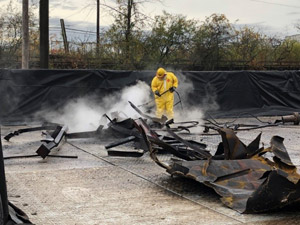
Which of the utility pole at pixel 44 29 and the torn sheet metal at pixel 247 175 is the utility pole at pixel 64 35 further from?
the torn sheet metal at pixel 247 175

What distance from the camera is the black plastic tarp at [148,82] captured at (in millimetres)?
14477

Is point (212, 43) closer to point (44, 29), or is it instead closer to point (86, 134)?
point (44, 29)

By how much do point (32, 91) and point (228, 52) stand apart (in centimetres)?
1455

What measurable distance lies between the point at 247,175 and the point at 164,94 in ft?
26.5

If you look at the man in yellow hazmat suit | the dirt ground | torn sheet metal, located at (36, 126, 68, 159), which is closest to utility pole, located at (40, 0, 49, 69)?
the man in yellow hazmat suit

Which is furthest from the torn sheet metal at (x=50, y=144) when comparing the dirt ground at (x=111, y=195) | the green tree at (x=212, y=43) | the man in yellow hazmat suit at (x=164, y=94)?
the green tree at (x=212, y=43)

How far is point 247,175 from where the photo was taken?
221 inches

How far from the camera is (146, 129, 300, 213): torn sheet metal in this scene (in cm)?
474

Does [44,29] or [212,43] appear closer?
[44,29]

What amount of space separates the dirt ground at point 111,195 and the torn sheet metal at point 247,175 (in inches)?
6.0

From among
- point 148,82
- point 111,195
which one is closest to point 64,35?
point 148,82

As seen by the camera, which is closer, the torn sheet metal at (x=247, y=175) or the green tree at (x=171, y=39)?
the torn sheet metal at (x=247, y=175)

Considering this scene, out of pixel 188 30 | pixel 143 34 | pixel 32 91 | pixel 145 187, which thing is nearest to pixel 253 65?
pixel 188 30

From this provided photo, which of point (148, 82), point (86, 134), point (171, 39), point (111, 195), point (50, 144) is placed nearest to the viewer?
point (111, 195)
